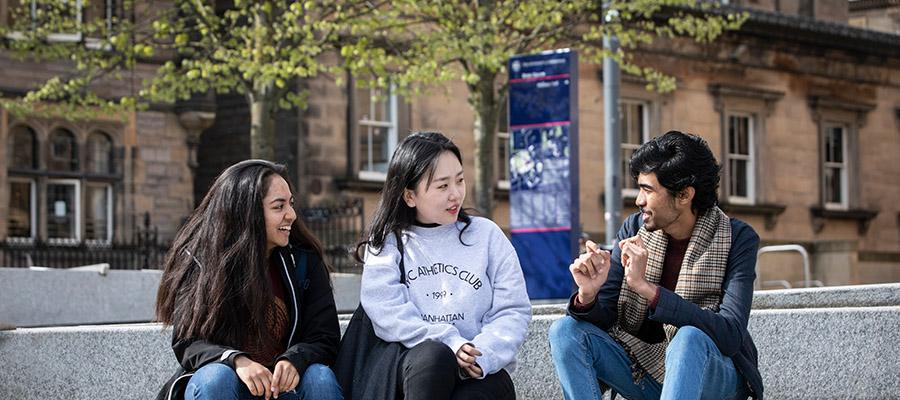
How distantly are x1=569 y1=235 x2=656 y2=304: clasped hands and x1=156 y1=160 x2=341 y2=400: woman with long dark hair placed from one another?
105cm

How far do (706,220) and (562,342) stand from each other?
2.51ft

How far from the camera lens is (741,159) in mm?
33156

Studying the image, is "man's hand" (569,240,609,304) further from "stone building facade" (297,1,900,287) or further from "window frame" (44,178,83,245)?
"stone building facade" (297,1,900,287)

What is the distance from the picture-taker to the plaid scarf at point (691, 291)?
6395mm

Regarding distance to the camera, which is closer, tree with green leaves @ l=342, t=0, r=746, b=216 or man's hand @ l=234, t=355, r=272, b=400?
man's hand @ l=234, t=355, r=272, b=400

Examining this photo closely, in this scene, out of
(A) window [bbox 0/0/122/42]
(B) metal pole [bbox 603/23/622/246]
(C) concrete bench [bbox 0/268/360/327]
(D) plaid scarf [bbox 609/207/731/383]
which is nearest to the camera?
(D) plaid scarf [bbox 609/207/731/383]

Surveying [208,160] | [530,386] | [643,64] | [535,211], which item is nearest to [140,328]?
[530,386]

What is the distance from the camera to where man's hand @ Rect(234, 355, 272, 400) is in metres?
6.29

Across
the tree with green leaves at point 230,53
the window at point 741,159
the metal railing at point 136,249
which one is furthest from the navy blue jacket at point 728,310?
the window at point 741,159

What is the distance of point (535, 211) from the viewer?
748 inches

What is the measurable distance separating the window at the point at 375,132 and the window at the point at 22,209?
515 cm

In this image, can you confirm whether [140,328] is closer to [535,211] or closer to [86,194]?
[535,211]

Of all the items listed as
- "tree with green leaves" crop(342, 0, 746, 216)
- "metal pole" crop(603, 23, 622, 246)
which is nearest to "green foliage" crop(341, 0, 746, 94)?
"tree with green leaves" crop(342, 0, 746, 216)

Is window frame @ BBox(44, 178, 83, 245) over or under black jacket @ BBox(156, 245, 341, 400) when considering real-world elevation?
over
